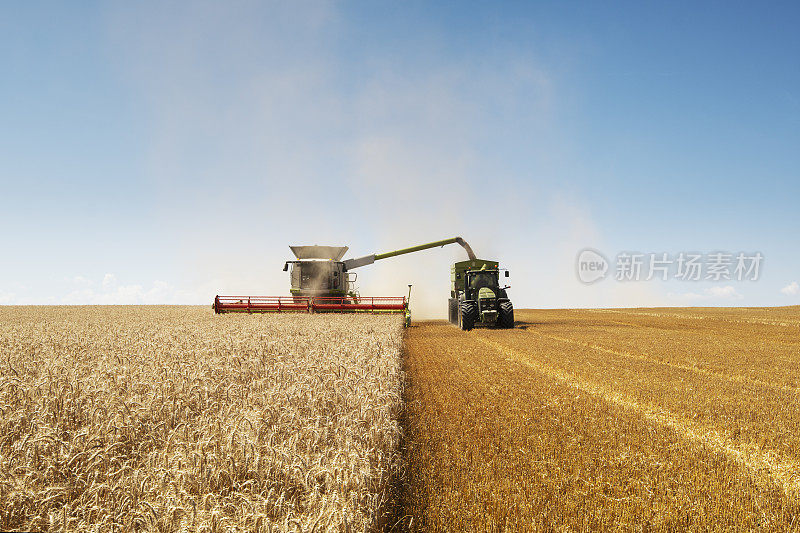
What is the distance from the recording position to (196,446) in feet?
12.4

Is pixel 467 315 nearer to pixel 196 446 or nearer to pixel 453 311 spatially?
pixel 453 311

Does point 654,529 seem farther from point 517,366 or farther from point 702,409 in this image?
point 517,366

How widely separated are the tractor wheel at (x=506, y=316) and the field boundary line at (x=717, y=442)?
438 inches

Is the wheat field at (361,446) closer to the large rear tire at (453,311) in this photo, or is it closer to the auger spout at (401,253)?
the large rear tire at (453,311)

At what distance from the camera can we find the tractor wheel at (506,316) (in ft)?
69.2

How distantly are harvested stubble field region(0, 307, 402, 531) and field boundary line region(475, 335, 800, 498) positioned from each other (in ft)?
13.7

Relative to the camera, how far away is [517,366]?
37.4ft

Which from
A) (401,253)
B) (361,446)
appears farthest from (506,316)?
(361,446)

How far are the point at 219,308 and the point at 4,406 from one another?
1957 cm

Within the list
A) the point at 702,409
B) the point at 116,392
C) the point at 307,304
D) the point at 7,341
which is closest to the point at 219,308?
the point at 307,304

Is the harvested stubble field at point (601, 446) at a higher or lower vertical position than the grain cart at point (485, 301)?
lower

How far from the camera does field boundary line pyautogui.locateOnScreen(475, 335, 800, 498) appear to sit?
5.14 metres

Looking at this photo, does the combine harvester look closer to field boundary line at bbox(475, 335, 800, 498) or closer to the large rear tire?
the large rear tire

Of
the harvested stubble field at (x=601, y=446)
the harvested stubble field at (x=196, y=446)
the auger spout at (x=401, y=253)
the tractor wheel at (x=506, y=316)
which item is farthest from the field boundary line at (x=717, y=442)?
the auger spout at (x=401, y=253)
